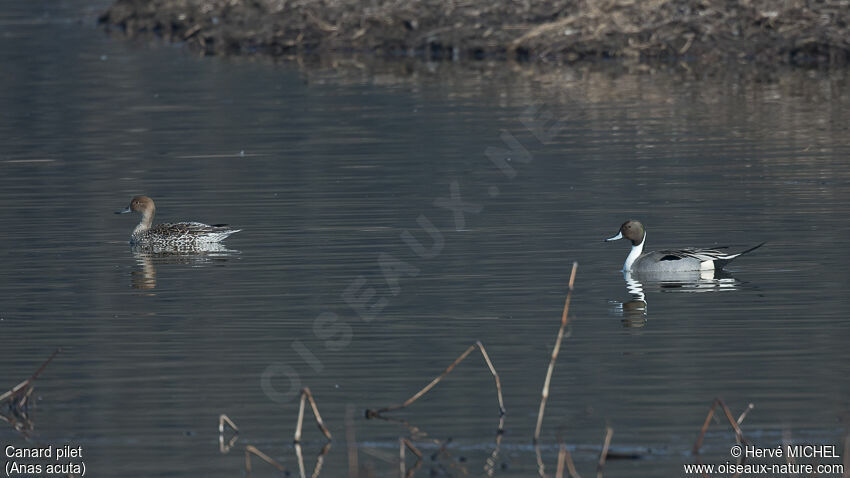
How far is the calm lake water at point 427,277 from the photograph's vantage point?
10.1m

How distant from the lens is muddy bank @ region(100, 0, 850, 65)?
126 feet

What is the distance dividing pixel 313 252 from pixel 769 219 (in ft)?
16.6

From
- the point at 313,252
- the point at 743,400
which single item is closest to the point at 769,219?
the point at 313,252

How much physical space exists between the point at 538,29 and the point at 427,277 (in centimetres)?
2609

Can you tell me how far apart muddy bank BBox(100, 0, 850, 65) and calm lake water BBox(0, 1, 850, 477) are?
5811 millimetres

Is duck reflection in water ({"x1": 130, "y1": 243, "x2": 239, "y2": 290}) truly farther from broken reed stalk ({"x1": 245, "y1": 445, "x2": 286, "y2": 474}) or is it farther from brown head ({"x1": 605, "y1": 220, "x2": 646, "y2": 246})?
broken reed stalk ({"x1": 245, "y1": 445, "x2": 286, "y2": 474})

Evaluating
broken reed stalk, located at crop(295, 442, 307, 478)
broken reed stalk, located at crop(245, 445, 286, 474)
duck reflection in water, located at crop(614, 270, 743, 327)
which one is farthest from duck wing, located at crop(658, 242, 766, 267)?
broken reed stalk, located at crop(245, 445, 286, 474)

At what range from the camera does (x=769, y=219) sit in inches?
719

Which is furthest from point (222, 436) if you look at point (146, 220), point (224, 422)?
point (146, 220)

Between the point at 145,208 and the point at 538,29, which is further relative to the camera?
the point at 538,29

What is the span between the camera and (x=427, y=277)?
1566 cm

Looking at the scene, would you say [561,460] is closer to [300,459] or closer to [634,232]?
[300,459]

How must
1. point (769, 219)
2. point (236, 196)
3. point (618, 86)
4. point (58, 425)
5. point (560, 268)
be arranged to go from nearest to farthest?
1. point (58, 425)
2. point (560, 268)
3. point (769, 219)
4. point (236, 196)
5. point (618, 86)

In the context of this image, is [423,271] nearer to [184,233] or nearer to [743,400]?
[184,233]
